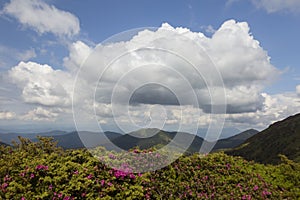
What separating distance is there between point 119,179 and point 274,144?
17347 cm

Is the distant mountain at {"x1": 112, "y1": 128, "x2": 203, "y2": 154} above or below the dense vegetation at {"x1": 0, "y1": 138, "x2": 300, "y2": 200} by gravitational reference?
above

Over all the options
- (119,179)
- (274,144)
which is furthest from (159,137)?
(274,144)

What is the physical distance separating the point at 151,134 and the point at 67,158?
14.5 ft

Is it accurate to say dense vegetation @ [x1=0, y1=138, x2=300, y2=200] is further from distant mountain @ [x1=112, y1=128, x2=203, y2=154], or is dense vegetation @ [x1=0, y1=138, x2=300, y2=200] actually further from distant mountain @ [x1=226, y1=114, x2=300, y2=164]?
distant mountain @ [x1=226, y1=114, x2=300, y2=164]

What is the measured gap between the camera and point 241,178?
11.8m

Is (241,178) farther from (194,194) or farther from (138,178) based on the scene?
(138,178)

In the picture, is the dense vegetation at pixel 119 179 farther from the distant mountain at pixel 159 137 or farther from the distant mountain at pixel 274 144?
the distant mountain at pixel 274 144

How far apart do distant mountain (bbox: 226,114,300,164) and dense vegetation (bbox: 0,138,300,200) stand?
13858 cm

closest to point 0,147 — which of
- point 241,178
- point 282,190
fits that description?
point 241,178

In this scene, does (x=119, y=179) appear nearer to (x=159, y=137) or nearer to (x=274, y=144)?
(x=159, y=137)

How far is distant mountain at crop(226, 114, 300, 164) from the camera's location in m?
145

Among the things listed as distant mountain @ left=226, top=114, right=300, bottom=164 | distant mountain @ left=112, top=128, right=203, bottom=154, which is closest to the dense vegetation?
distant mountain @ left=112, top=128, right=203, bottom=154

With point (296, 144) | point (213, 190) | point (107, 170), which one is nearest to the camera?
point (107, 170)

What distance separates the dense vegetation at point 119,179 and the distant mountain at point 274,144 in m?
139
